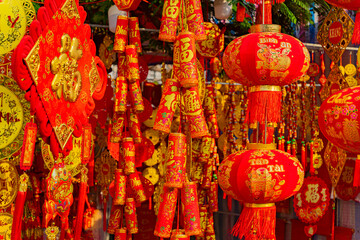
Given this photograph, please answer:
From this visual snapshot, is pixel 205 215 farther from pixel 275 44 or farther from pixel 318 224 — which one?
pixel 318 224

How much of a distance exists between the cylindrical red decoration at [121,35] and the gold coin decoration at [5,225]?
0.91m

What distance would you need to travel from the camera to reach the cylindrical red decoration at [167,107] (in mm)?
2039

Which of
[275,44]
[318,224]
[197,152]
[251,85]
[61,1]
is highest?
[61,1]

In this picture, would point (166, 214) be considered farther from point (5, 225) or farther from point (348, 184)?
point (348, 184)

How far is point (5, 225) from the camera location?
216 cm

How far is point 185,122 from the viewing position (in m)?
2.18

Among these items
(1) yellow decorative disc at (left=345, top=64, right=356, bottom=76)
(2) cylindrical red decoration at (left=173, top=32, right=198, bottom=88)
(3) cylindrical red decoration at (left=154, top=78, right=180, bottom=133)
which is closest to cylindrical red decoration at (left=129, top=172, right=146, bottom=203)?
(3) cylindrical red decoration at (left=154, top=78, right=180, bottom=133)

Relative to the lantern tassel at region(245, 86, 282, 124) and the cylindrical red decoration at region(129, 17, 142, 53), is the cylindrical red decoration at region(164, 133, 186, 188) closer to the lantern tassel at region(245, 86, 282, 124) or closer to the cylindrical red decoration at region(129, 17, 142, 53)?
the lantern tassel at region(245, 86, 282, 124)

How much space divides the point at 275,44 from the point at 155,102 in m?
1.70

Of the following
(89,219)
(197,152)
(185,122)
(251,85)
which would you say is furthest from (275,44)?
(89,219)

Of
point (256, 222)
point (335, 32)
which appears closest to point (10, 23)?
point (256, 222)

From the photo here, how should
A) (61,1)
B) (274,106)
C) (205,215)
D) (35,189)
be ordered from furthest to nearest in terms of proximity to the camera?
(35,189) < (205,215) < (274,106) < (61,1)

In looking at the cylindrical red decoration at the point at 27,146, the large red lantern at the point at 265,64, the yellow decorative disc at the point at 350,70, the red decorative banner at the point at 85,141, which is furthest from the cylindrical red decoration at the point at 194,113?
the yellow decorative disc at the point at 350,70

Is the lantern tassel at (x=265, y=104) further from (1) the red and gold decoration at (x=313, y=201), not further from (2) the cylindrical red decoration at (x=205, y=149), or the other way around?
(1) the red and gold decoration at (x=313, y=201)
